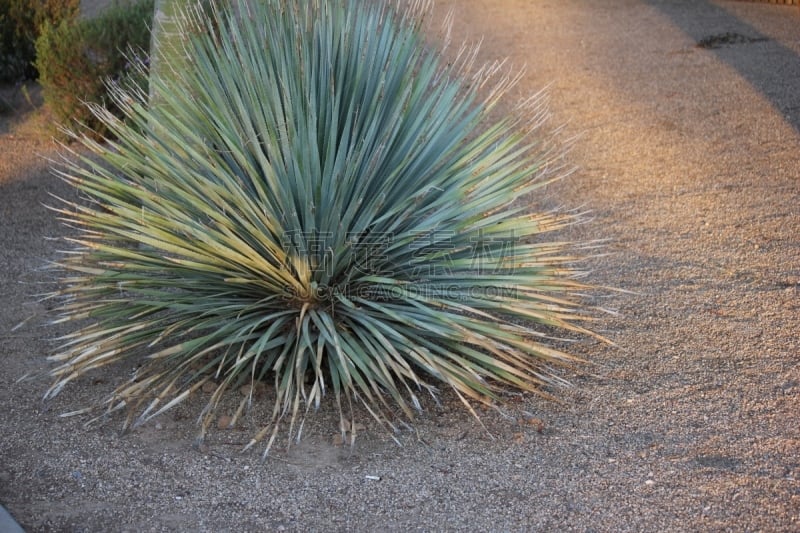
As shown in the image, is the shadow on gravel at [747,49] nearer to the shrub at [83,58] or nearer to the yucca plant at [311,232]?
the yucca plant at [311,232]

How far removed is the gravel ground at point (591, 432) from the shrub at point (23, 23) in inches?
122

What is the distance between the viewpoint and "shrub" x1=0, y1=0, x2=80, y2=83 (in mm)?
9328

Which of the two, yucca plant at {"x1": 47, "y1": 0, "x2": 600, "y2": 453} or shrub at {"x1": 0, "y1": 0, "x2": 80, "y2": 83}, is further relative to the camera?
shrub at {"x1": 0, "y1": 0, "x2": 80, "y2": 83}

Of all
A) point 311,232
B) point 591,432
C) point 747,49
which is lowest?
point 591,432

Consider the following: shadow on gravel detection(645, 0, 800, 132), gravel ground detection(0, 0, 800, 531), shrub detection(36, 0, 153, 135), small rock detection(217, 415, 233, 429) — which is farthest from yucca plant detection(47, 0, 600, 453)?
shadow on gravel detection(645, 0, 800, 132)

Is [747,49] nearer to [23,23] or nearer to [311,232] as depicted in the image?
[311,232]

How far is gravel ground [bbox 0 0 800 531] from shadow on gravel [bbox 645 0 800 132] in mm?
1424

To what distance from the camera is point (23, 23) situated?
373 inches

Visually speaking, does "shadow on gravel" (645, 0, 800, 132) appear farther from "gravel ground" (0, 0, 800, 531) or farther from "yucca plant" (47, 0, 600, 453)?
"yucca plant" (47, 0, 600, 453)

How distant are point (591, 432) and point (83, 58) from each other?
5.55 m

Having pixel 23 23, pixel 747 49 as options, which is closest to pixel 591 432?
pixel 747 49

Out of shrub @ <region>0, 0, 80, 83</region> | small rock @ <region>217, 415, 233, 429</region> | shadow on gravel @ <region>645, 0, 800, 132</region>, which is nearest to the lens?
small rock @ <region>217, 415, 233, 429</region>

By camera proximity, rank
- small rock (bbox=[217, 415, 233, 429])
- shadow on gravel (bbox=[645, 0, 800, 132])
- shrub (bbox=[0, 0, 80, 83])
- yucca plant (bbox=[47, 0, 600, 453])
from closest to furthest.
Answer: yucca plant (bbox=[47, 0, 600, 453])
small rock (bbox=[217, 415, 233, 429])
shadow on gravel (bbox=[645, 0, 800, 132])
shrub (bbox=[0, 0, 80, 83])

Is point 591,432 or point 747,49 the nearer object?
point 591,432
